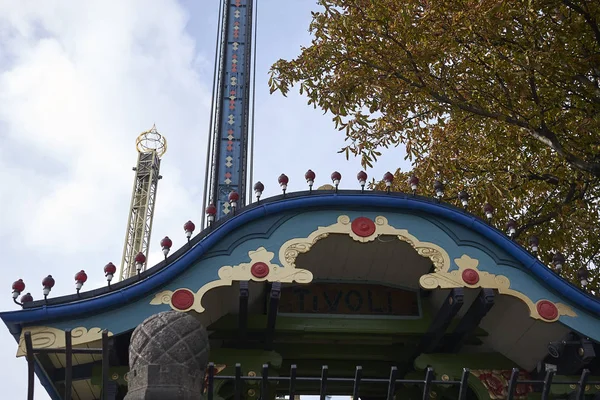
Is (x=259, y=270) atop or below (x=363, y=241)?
below

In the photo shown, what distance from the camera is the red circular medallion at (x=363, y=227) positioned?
723 centimetres

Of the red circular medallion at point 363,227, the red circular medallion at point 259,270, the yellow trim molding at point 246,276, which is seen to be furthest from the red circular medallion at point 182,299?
the red circular medallion at point 363,227

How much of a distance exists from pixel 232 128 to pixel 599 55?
5722mm

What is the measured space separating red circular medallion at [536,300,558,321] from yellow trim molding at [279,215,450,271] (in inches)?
39.5

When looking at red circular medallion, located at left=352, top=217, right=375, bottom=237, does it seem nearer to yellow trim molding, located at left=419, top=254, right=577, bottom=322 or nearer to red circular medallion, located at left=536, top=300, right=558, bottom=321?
yellow trim molding, located at left=419, top=254, right=577, bottom=322

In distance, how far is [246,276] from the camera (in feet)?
22.6

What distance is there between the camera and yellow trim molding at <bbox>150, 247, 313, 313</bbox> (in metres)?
6.71

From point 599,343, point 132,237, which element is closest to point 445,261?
point 599,343

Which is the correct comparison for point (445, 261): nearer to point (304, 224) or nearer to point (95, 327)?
point (304, 224)

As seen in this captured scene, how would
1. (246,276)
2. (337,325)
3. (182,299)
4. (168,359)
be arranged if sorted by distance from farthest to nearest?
(337,325), (246,276), (182,299), (168,359)

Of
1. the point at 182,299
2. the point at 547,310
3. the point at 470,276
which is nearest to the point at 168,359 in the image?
the point at 182,299

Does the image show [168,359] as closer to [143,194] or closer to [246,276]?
[246,276]

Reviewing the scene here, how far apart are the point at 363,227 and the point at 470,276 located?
3.86 ft

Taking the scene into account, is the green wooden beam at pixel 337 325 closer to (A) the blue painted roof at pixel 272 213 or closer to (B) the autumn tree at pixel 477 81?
(A) the blue painted roof at pixel 272 213
